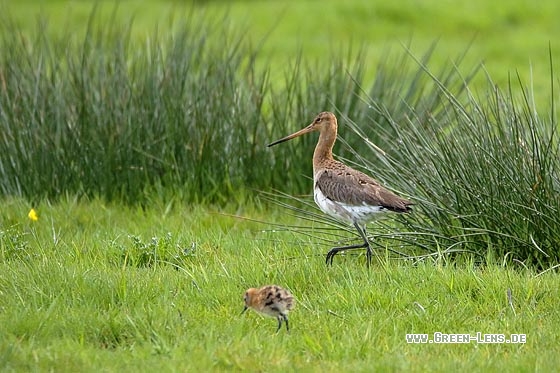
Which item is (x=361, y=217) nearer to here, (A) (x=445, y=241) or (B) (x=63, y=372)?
(A) (x=445, y=241)

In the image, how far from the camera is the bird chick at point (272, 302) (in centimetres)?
529

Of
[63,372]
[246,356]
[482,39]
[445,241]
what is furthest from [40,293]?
[482,39]

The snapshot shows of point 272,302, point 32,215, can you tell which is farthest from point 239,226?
point 272,302

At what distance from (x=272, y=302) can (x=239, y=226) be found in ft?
8.98

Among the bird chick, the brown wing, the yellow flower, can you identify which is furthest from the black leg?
the yellow flower

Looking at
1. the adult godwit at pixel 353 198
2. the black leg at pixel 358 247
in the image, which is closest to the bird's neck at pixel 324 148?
the adult godwit at pixel 353 198

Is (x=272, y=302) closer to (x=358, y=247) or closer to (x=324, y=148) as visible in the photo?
(x=358, y=247)

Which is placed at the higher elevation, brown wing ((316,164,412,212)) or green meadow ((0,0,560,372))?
brown wing ((316,164,412,212))

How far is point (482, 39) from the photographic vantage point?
56.7ft

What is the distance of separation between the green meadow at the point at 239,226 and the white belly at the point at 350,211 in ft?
0.91

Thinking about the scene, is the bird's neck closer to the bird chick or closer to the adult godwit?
the adult godwit

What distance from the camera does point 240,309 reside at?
18.7ft

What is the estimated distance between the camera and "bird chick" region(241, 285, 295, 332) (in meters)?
5.29

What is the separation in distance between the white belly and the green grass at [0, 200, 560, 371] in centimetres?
28
